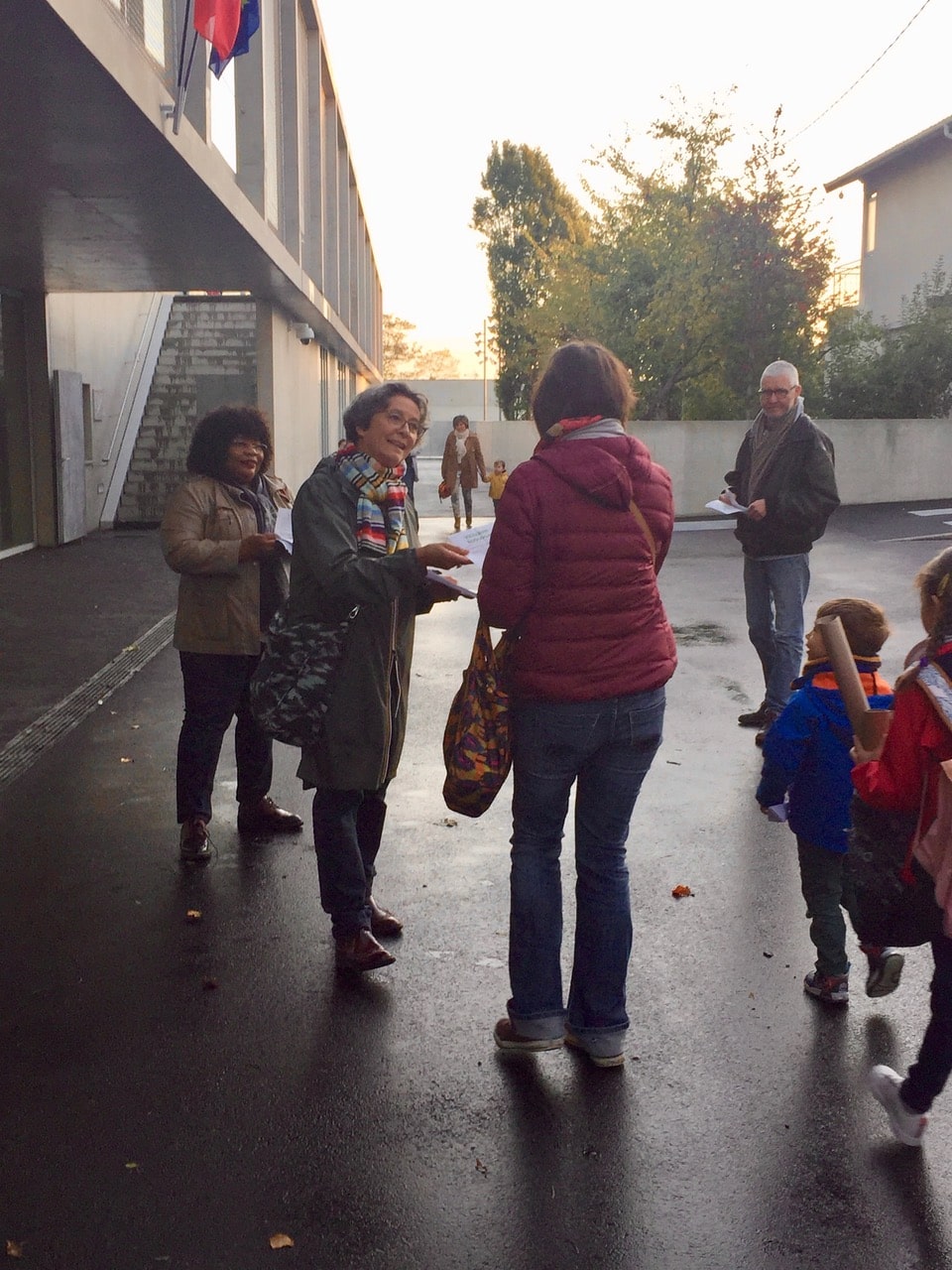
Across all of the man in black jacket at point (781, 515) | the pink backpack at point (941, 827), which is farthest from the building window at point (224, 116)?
the pink backpack at point (941, 827)

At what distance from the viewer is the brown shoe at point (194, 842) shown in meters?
5.33

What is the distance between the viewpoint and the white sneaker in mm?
3141

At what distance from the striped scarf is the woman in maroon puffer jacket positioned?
0.66 m

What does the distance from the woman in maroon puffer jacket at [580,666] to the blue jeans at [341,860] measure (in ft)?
2.30

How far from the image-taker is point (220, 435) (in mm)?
5309

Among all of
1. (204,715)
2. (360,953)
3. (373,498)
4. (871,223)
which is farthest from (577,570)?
(871,223)

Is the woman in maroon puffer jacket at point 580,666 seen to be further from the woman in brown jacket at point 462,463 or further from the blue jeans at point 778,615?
the woman in brown jacket at point 462,463

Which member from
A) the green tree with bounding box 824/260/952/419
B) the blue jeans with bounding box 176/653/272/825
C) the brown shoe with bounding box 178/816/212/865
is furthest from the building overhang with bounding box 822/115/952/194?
→ the brown shoe with bounding box 178/816/212/865

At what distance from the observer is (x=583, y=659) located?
3.39 metres

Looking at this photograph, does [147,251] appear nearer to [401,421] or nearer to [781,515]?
[781,515]

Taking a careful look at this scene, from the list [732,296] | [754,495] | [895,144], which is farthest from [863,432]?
[754,495]

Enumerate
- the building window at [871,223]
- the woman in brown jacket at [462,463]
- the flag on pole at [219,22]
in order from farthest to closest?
the building window at [871,223], the woman in brown jacket at [462,463], the flag on pole at [219,22]

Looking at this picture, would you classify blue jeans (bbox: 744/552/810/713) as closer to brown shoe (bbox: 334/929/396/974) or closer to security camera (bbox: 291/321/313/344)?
brown shoe (bbox: 334/929/396/974)

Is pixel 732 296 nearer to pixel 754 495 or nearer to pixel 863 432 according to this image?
pixel 863 432
